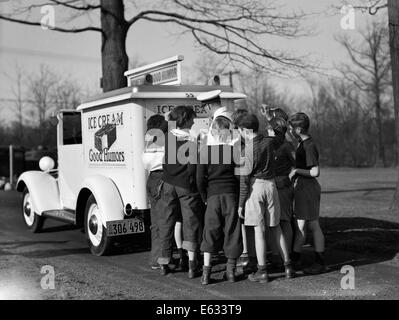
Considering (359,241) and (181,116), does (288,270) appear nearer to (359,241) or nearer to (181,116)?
(181,116)

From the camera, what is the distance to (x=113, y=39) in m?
12.8

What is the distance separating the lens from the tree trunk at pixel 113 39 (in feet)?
41.6

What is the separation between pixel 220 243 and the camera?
637cm

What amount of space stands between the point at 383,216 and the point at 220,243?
6078mm

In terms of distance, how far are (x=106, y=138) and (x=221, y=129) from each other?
2.44 m

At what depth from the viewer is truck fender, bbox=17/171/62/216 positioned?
9.83 m

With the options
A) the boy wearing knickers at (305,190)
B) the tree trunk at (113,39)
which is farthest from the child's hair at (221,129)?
the tree trunk at (113,39)

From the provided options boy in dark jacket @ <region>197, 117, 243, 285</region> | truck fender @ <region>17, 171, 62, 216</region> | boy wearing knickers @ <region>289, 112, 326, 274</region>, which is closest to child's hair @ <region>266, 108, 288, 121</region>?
boy wearing knickers @ <region>289, 112, 326, 274</region>

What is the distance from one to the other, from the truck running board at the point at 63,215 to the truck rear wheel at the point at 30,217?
0.47 metres

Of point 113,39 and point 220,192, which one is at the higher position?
point 113,39

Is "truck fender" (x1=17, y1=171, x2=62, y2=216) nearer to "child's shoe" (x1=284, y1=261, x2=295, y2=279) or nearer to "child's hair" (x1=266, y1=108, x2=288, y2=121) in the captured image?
"child's hair" (x1=266, y1=108, x2=288, y2=121)

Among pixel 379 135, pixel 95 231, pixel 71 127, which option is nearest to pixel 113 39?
pixel 71 127
